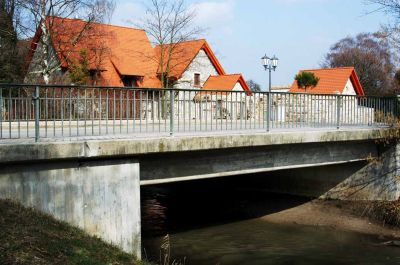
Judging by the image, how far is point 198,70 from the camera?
41.1 m

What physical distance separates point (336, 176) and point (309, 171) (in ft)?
3.29

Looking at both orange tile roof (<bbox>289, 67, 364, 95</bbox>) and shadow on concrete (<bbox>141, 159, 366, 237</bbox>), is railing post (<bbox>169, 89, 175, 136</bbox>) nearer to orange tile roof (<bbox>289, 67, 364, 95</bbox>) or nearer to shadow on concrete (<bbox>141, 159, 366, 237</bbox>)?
shadow on concrete (<bbox>141, 159, 366, 237</bbox>)

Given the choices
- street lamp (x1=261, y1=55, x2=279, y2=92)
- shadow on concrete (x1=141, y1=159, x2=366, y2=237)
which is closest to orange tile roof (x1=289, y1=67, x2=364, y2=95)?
street lamp (x1=261, y1=55, x2=279, y2=92)

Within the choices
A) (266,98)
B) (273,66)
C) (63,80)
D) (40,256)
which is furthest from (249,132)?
(63,80)

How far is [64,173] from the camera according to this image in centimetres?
805

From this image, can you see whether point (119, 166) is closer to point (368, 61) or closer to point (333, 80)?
point (333, 80)

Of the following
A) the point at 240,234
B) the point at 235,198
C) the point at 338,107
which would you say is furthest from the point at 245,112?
the point at 235,198

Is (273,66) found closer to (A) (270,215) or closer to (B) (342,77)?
(A) (270,215)

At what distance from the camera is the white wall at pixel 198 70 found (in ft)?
131

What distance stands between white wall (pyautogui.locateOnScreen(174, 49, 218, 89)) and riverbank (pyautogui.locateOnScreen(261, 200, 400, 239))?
24952 millimetres

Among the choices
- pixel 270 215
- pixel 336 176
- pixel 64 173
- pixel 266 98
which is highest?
pixel 266 98

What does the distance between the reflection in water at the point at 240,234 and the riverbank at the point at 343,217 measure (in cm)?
40

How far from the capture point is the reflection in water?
37.2 ft

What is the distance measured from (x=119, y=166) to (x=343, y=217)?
8465mm
